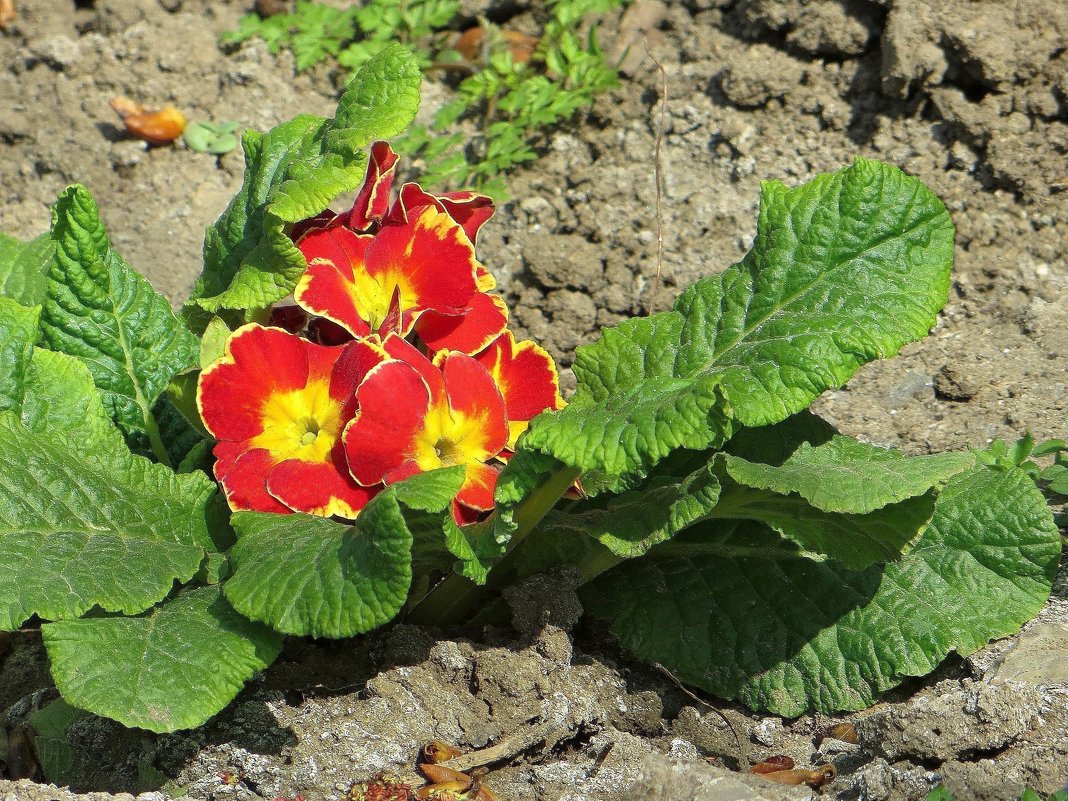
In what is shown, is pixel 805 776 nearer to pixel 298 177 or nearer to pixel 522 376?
pixel 522 376

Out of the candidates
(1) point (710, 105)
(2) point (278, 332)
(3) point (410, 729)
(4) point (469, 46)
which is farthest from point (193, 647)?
(4) point (469, 46)

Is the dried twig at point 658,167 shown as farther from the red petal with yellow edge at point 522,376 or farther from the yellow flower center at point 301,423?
the yellow flower center at point 301,423

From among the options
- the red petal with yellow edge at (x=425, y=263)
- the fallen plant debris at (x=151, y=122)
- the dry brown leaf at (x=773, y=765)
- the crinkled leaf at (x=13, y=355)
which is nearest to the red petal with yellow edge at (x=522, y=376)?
the red petal with yellow edge at (x=425, y=263)

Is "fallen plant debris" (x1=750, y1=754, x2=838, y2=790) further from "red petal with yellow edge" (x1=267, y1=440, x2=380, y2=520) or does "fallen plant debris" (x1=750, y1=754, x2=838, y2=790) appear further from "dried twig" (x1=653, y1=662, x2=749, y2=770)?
"red petal with yellow edge" (x1=267, y1=440, x2=380, y2=520)

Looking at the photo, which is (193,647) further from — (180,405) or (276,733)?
(180,405)

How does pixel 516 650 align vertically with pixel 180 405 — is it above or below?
below

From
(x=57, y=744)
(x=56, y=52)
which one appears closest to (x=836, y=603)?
(x=57, y=744)
